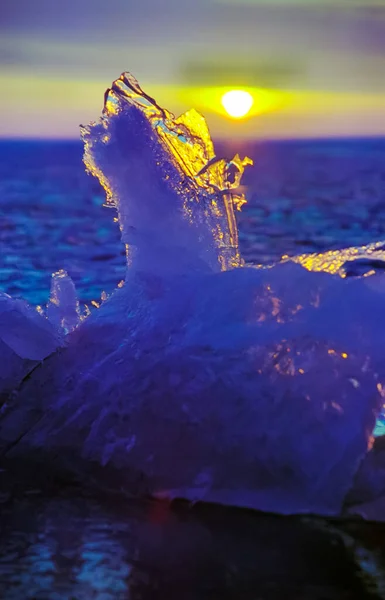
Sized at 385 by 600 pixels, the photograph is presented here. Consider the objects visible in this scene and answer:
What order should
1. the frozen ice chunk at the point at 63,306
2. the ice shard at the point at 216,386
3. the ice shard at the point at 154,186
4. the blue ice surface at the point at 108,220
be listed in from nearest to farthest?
1. the ice shard at the point at 216,386
2. the ice shard at the point at 154,186
3. the frozen ice chunk at the point at 63,306
4. the blue ice surface at the point at 108,220

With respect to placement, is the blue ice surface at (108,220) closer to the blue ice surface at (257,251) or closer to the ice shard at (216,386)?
the blue ice surface at (257,251)

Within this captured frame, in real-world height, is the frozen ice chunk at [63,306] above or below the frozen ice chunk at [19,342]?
above

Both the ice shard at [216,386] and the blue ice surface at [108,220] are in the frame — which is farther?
the blue ice surface at [108,220]

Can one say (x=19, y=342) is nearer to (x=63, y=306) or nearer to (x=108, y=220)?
(x=63, y=306)

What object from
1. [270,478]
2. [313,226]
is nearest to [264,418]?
[270,478]

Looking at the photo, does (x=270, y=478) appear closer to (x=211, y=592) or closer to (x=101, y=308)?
(x=211, y=592)

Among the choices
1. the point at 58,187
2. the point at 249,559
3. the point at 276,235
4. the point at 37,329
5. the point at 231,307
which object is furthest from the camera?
the point at 58,187

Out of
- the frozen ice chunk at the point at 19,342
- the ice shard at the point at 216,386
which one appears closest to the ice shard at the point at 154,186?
the ice shard at the point at 216,386
